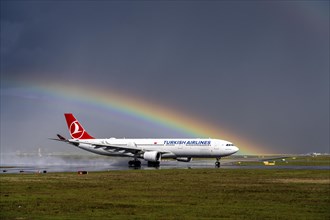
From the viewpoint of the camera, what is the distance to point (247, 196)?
29234mm

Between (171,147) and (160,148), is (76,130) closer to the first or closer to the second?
(160,148)

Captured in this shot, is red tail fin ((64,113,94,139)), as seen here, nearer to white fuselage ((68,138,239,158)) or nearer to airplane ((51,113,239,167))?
airplane ((51,113,239,167))

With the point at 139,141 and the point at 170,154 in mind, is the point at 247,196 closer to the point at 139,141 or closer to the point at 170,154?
the point at 170,154

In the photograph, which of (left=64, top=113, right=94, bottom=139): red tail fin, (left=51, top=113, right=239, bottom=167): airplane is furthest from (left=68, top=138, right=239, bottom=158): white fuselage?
(left=64, top=113, right=94, bottom=139): red tail fin

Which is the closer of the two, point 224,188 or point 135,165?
point 224,188

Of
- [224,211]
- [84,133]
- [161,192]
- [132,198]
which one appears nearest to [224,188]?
[161,192]

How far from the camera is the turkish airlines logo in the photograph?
10547 centimetres

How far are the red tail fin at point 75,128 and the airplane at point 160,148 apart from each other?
601cm

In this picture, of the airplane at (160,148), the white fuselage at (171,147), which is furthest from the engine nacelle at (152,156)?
the white fuselage at (171,147)

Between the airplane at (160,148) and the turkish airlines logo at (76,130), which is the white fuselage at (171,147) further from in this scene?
the turkish airlines logo at (76,130)

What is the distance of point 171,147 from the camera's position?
84.9 m

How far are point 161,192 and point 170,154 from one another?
53.9 m

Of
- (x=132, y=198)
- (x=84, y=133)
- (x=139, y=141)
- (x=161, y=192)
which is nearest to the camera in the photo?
(x=132, y=198)

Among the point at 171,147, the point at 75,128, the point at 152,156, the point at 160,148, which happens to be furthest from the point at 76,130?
the point at 152,156
